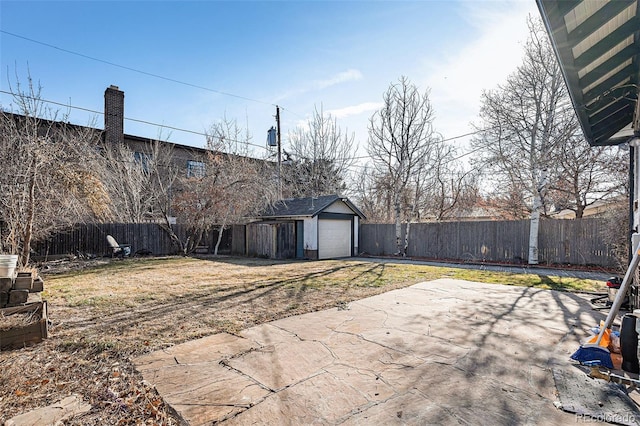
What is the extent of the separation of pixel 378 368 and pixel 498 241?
1156cm

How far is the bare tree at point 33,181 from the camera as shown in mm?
6535

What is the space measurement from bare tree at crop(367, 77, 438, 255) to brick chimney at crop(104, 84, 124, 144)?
13.4 metres

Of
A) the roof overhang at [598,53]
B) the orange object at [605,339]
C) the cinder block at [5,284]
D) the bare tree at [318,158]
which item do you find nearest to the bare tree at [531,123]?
the roof overhang at [598,53]

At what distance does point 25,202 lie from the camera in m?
6.90

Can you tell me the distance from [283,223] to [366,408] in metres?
12.2

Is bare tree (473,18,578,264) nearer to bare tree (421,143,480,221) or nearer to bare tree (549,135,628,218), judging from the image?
bare tree (549,135,628,218)

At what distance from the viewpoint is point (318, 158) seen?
22266 mm

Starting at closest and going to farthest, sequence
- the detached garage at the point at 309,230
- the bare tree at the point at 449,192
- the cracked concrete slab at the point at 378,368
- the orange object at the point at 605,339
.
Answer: the cracked concrete slab at the point at 378,368 → the orange object at the point at 605,339 → the detached garage at the point at 309,230 → the bare tree at the point at 449,192

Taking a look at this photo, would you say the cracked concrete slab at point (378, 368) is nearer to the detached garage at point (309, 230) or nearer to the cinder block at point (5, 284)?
the cinder block at point (5, 284)

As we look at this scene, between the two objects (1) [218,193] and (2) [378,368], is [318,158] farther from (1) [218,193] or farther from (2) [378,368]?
(2) [378,368]

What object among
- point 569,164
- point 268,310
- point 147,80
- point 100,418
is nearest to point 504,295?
point 268,310

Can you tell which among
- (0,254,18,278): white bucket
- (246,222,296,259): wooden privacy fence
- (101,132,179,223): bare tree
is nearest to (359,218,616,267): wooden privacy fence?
(246,222,296,259): wooden privacy fence

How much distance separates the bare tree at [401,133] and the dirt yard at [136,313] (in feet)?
23.2

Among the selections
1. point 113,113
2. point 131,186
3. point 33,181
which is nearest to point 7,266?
point 33,181
